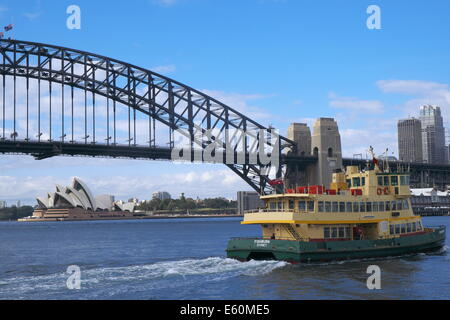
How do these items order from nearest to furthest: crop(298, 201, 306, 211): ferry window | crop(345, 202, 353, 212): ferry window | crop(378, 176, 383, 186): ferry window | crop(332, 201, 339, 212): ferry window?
crop(298, 201, 306, 211): ferry window
crop(332, 201, 339, 212): ferry window
crop(345, 202, 353, 212): ferry window
crop(378, 176, 383, 186): ferry window

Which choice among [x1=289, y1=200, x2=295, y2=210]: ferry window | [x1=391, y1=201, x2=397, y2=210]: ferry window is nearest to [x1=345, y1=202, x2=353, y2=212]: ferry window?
[x1=289, y1=200, x2=295, y2=210]: ferry window

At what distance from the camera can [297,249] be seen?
1305 inches

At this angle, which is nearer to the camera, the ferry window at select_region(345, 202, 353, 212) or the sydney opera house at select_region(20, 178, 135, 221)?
the ferry window at select_region(345, 202, 353, 212)

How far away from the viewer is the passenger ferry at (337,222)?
34.1m

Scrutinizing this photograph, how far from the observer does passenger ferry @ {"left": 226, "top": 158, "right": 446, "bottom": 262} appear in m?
34.1

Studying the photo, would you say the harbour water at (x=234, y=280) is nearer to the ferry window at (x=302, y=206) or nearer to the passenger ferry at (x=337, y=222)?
the passenger ferry at (x=337, y=222)

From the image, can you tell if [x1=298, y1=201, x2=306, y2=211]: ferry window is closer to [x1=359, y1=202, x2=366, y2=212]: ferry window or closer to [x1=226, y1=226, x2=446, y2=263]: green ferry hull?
[x1=226, y1=226, x2=446, y2=263]: green ferry hull

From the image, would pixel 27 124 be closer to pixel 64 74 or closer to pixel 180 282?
pixel 64 74

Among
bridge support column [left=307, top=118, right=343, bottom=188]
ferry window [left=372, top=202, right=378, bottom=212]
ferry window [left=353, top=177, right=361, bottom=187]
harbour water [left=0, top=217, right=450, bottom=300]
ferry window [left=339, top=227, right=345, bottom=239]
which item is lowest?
harbour water [left=0, top=217, right=450, bottom=300]

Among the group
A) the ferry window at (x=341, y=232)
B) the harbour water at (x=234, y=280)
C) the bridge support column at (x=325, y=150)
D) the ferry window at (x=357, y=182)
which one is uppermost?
the bridge support column at (x=325, y=150)

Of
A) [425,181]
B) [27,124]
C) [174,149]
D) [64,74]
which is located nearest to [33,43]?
[64,74]

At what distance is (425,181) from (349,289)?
144 metres

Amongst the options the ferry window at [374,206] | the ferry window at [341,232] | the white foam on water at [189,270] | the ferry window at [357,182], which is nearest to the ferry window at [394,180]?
the ferry window at [357,182]
